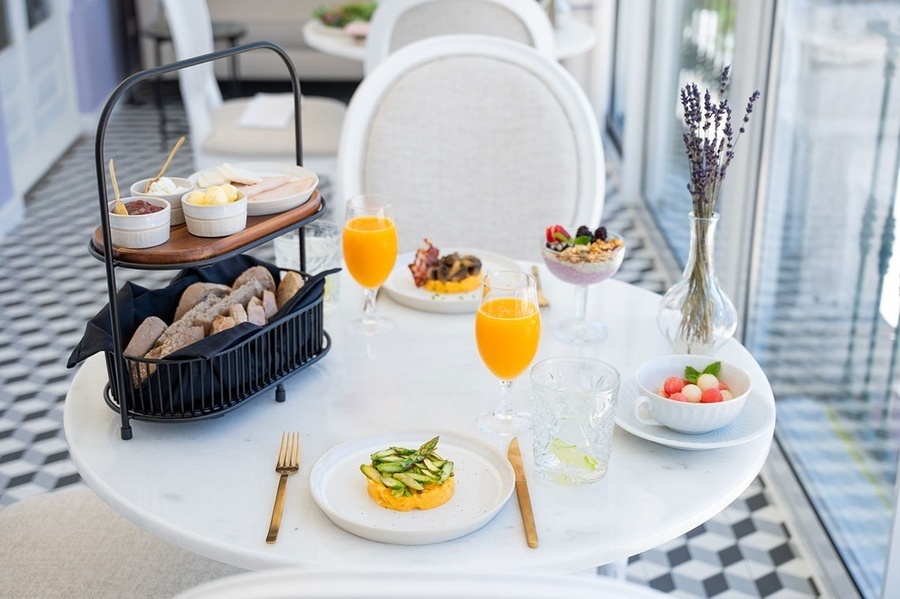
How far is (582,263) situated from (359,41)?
8.99 feet

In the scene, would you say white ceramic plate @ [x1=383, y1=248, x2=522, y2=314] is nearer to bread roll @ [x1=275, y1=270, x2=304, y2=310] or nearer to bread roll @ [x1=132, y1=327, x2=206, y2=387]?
bread roll @ [x1=275, y1=270, x2=304, y2=310]

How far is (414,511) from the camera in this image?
3.69 feet

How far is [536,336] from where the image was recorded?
4.27ft

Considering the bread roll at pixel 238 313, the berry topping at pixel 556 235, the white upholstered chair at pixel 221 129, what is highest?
the berry topping at pixel 556 235

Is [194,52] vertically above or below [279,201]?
below

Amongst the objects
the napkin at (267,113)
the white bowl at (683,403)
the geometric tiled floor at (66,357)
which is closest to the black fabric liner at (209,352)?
the white bowl at (683,403)

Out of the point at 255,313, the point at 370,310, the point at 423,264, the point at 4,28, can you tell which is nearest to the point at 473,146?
the point at 423,264

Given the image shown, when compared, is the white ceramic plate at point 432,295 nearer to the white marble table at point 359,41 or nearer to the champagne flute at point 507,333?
the champagne flute at point 507,333

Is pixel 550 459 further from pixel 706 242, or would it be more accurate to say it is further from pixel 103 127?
pixel 103 127

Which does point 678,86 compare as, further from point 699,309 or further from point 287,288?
point 287,288

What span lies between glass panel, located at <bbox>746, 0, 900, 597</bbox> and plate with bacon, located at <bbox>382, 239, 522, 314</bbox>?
0.83 meters

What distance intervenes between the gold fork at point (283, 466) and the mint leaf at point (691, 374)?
1.62ft

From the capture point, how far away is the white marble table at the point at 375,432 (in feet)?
3.55

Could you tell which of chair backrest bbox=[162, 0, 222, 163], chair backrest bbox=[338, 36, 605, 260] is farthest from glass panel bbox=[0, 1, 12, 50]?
chair backrest bbox=[338, 36, 605, 260]
